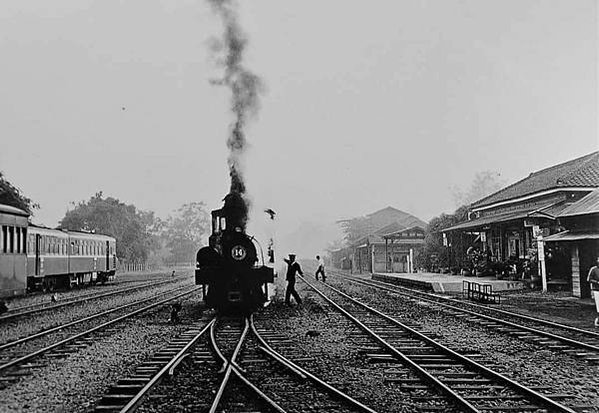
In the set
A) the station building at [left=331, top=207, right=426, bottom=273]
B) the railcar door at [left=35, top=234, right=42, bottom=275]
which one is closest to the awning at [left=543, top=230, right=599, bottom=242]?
the railcar door at [left=35, top=234, right=42, bottom=275]

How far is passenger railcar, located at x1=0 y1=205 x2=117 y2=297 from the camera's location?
14.3 meters

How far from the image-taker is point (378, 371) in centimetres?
752

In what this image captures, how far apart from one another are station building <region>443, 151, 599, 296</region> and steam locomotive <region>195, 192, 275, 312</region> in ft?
26.0

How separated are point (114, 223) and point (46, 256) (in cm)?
1787

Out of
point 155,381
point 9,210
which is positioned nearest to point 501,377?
point 155,381

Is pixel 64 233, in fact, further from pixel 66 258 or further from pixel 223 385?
pixel 223 385

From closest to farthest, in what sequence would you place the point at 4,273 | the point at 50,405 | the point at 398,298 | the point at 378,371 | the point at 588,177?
the point at 50,405 → the point at 378,371 → the point at 4,273 → the point at 398,298 → the point at 588,177

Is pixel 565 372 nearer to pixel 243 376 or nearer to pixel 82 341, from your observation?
pixel 243 376

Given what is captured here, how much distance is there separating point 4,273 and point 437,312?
30.9 feet

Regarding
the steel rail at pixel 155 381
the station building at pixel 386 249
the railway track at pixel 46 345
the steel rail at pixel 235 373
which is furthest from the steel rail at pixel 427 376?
the station building at pixel 386 249

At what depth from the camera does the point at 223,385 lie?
639 cm

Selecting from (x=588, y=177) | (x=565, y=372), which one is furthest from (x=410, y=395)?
(x=588, y=177)

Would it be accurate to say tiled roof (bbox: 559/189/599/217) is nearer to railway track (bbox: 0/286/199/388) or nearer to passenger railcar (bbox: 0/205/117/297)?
railway track (bbox: 0/286/199/388)

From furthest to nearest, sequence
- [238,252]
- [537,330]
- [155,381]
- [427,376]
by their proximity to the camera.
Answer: [238,252]
[537,330]
[427,376]
[155,381]
